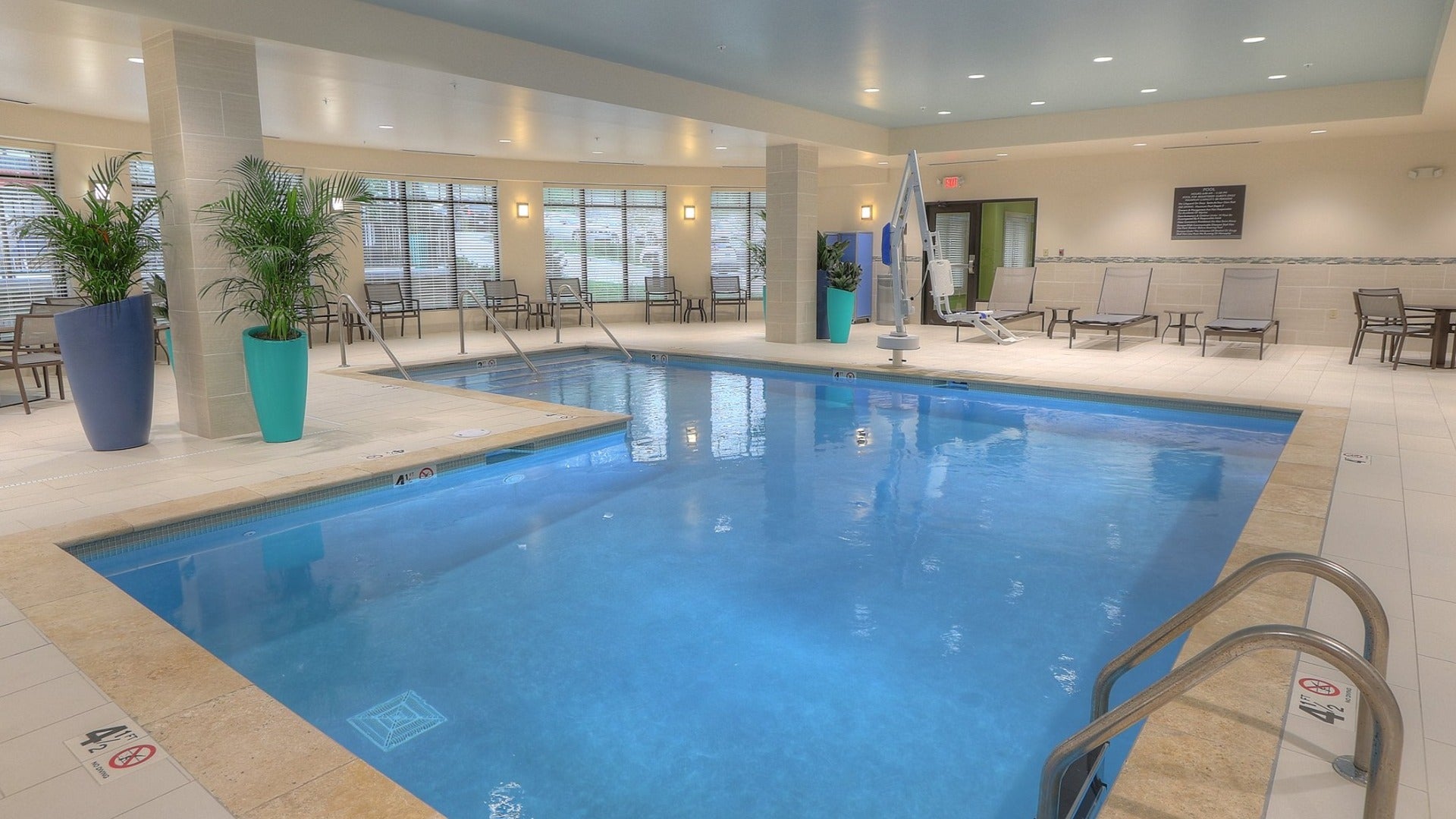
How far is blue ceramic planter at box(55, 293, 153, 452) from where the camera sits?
517 cm

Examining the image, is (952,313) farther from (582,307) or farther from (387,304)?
(387,304)

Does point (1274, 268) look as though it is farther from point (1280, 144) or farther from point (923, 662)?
point (923, 662)

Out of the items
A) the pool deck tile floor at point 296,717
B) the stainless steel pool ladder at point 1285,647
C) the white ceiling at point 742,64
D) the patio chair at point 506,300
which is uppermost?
the white ceiling at point 742,64

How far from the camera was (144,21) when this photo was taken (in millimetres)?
5070

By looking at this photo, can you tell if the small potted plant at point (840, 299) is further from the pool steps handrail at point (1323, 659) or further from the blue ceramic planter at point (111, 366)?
the pool steps handrail at point (1323, 659)

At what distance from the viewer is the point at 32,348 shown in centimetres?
717

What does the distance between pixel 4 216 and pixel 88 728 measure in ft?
30.1

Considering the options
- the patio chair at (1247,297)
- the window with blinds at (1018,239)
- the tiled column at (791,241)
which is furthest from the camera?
the window with blinds at (1018,239)

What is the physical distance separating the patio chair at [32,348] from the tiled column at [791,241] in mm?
7459

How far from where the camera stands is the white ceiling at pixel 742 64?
5.89 metres

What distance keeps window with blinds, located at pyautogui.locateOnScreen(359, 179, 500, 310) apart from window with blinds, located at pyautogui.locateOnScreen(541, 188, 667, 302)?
1050 millimetres

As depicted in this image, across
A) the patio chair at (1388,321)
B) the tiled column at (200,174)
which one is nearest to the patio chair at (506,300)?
the tiled column at (200,174)

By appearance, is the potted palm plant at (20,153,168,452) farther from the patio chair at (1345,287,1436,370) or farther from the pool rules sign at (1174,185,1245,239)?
the pool rules sign at (1174,185,1245,239)

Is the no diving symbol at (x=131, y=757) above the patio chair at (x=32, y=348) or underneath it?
underneath
